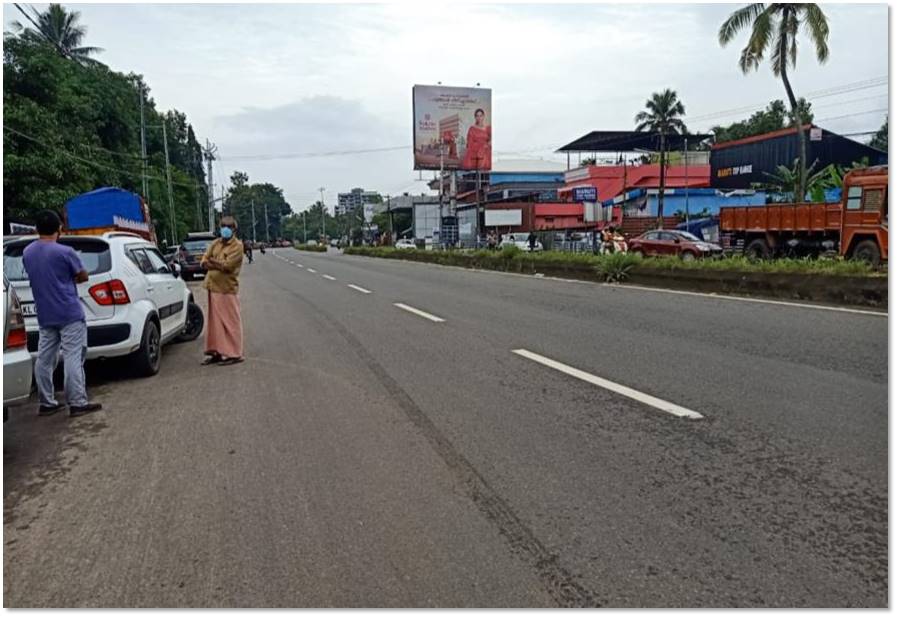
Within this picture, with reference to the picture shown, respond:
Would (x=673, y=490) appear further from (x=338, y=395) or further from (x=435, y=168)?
(x=435, y=168)

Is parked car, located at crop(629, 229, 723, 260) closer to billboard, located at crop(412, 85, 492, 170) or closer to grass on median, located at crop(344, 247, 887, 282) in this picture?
grass on median, located at crop(344, 247, 887, 282)

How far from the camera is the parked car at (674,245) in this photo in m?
25.5

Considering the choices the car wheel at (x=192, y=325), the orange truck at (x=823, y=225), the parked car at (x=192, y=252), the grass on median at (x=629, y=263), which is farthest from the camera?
the parked car at (x=192, y=252)

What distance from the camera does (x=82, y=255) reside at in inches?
290

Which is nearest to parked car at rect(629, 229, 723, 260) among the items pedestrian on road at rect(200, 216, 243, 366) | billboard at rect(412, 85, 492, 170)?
pedestrian on road at rect(200, 216, 243, 366)

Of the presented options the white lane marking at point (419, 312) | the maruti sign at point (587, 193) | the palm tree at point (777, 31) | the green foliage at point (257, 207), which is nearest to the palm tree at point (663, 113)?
the maruti sign at point (587, 193)

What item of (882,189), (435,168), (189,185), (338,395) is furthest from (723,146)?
(338,395)

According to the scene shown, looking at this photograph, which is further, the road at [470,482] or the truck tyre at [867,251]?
the truck tyre at [867,251]

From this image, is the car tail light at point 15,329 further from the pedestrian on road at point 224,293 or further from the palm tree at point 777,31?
the palm tree at point 777,31

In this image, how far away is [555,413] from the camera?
565 centimetres

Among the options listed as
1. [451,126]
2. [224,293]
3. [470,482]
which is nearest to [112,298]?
[224,293]

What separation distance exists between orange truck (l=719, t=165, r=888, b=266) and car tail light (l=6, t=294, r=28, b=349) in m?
14.4

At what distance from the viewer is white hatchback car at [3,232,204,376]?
23.3 ft

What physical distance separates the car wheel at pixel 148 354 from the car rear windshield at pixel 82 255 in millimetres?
734
